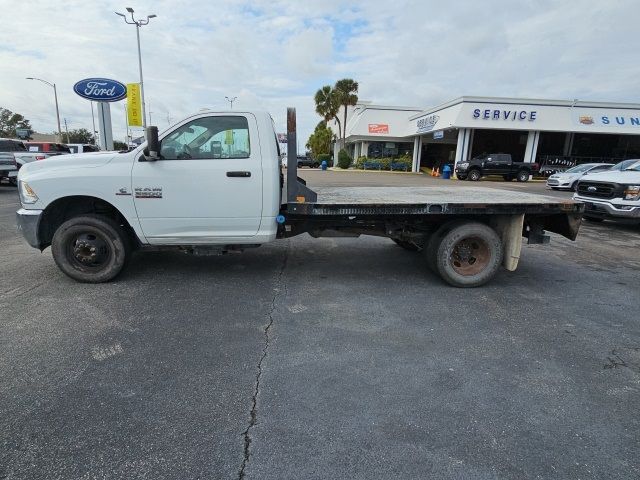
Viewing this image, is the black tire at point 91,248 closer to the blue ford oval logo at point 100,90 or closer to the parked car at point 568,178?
the blue ford oval logo at point 100,90

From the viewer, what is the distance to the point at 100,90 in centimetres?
1497

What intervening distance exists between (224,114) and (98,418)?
3.55 meters

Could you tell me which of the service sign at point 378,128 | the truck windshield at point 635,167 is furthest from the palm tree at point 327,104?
Answer: the truck windshield at point 635,167

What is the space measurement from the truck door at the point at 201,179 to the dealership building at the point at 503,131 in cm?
2925

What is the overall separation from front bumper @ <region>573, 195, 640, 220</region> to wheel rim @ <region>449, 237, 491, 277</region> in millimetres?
4942

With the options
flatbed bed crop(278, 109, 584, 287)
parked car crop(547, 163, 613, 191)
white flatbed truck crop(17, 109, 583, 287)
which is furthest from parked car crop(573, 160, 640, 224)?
parked car crop(547, 163, 613, 191)

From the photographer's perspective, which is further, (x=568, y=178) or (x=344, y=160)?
(x=344, y=160)

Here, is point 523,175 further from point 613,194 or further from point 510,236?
point 510,236

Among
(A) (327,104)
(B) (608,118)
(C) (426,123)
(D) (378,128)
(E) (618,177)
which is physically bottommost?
(E) (618,177)

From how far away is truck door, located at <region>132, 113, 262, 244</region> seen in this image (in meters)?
4.97

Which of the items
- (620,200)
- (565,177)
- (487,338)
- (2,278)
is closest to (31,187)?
(2,278)

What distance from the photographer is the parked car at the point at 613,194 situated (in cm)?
929

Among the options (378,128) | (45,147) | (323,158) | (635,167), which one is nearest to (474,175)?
(378,128)

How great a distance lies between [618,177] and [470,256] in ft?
21.6
